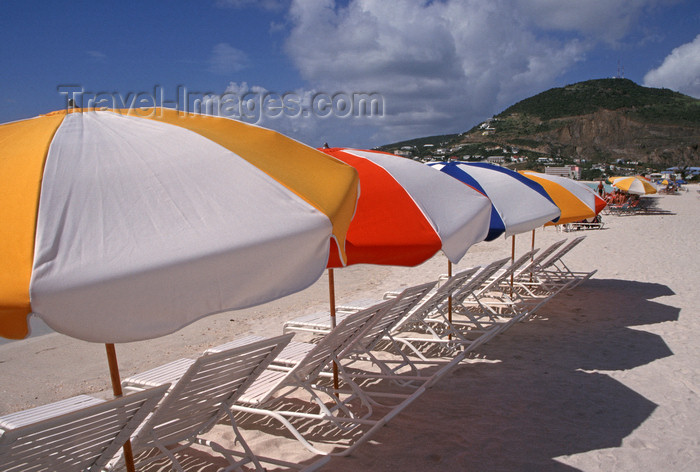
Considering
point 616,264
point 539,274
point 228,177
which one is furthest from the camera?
point 616,264

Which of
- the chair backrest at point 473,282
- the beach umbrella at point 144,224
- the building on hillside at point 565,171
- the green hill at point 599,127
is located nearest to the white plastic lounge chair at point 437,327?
the chair backrest at point 473,282

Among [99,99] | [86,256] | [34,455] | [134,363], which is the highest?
[99,99]

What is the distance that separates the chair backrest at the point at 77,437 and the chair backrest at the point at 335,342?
1145 millimetres

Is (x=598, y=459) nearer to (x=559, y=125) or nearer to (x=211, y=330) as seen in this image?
(x=211, y=330)

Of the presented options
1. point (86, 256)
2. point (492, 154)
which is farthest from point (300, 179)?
point (492, 154)

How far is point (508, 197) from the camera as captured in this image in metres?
5.18

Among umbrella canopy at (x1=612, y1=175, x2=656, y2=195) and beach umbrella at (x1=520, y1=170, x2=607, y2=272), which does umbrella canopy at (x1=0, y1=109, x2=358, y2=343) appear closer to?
beach umbrella at (x1=520, y1=170, x2=607, y2=272)

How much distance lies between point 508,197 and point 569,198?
2061 millimetres

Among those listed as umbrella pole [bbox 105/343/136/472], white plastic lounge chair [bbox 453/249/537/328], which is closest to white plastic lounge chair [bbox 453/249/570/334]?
→ white plastic lounge chair [bbox 453/249/537/328]

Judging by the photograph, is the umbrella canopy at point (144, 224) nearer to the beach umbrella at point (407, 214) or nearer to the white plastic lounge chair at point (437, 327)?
the beach umbrella at point (407, 214)

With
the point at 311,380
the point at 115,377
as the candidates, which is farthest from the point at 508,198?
the point at 115,377

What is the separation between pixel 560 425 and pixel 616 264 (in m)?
8.44

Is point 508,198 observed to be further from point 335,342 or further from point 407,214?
point 335,342

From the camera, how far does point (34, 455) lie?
2.05 metres
